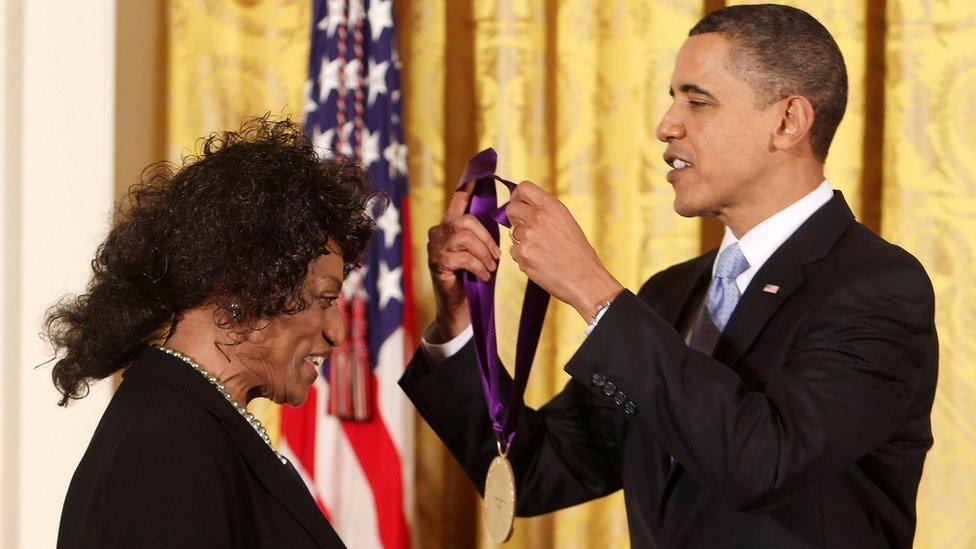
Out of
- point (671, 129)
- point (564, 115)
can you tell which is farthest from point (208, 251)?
point (564, 115)

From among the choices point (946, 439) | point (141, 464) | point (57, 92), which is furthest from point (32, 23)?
point (946, 439)

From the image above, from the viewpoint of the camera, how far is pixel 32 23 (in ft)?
11.3

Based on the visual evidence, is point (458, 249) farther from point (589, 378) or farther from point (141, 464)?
point (141, 464)

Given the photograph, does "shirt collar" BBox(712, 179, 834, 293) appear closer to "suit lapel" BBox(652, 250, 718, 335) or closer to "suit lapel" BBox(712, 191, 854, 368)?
"suit lapel" BBox(712, 191, 854, 368)

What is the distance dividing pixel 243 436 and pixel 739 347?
94cm

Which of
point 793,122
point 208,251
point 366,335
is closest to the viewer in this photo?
point 208,251

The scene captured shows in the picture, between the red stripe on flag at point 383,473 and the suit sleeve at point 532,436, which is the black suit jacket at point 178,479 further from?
the red stripe on flag at point 383,473

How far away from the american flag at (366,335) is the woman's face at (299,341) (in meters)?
1.41

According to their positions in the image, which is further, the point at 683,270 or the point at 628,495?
the point at 683,270

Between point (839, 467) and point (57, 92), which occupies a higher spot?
point (57, 92)

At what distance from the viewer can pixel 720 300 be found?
2320mm

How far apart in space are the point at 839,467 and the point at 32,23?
2.65 meters

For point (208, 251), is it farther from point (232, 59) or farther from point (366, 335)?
point (232, 59)

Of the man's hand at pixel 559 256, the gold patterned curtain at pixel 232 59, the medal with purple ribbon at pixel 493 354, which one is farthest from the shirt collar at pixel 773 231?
the gold patterned curtain at pixel 232 59
